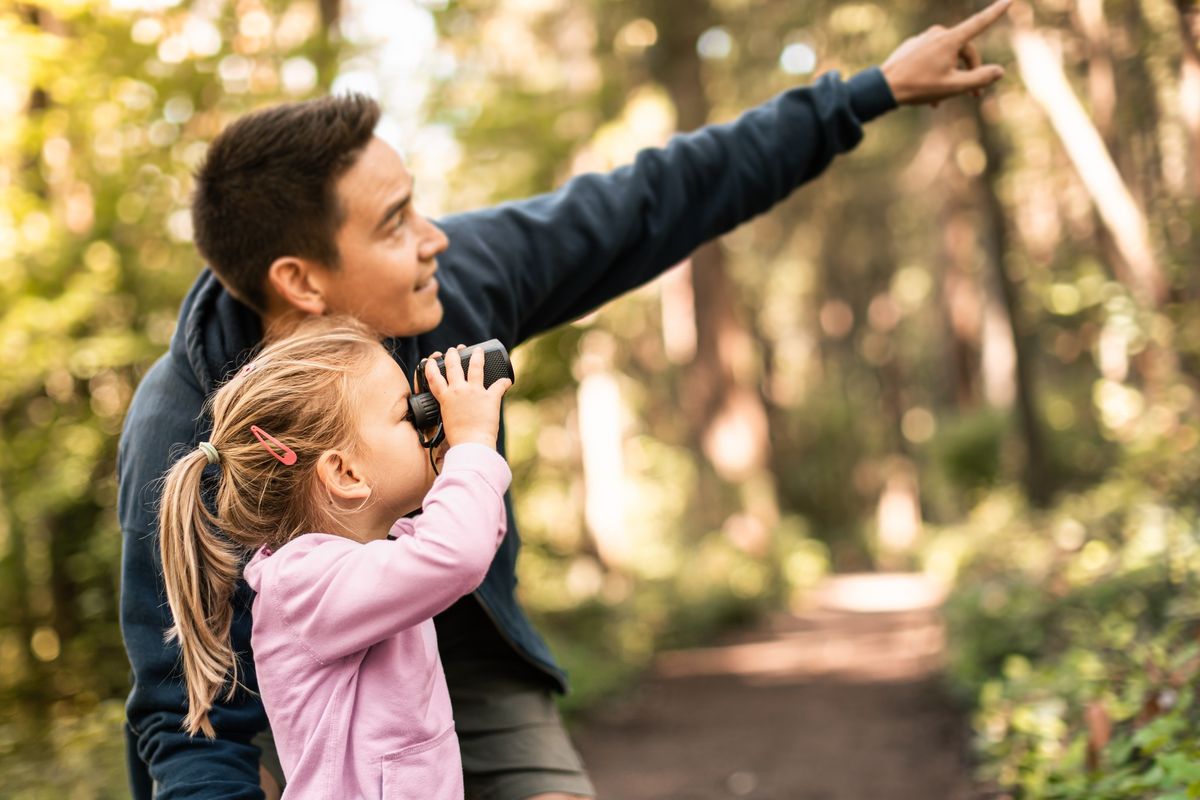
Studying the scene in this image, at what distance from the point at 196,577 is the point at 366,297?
2.68ft

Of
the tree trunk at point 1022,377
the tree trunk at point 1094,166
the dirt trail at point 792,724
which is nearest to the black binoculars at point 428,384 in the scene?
the dirt trail at point 792,724

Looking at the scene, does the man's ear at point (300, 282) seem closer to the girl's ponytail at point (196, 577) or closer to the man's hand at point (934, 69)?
the girl's ponytail at point (196, 577)

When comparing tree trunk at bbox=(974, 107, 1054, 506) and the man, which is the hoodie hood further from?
tree trunk at bbox=(974, 107, 1054, 506)

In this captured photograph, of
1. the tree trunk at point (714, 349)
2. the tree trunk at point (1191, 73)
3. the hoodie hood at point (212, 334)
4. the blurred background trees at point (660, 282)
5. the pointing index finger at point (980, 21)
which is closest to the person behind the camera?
the hoodie hood at point (212, 334)

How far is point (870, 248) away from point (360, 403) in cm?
2931

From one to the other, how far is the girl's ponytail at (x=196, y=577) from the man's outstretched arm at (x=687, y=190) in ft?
3.51

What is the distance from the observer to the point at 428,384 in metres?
2.34

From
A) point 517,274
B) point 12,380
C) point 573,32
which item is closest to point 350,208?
point 517,274

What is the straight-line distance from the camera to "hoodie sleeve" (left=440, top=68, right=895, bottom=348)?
3.23 m

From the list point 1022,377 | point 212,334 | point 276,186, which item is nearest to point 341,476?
point 212,334

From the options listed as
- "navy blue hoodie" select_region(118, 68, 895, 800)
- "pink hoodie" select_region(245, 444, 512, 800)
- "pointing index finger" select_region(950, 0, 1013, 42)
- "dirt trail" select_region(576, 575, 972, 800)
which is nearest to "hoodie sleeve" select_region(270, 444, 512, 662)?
"pink hoodie" select_region(245, 444, 512, 800)

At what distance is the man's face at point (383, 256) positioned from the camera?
2.81 metres

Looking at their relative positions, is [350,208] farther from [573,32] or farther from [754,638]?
[573,32]

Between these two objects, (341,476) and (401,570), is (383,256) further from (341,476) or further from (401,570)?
(401,570)
